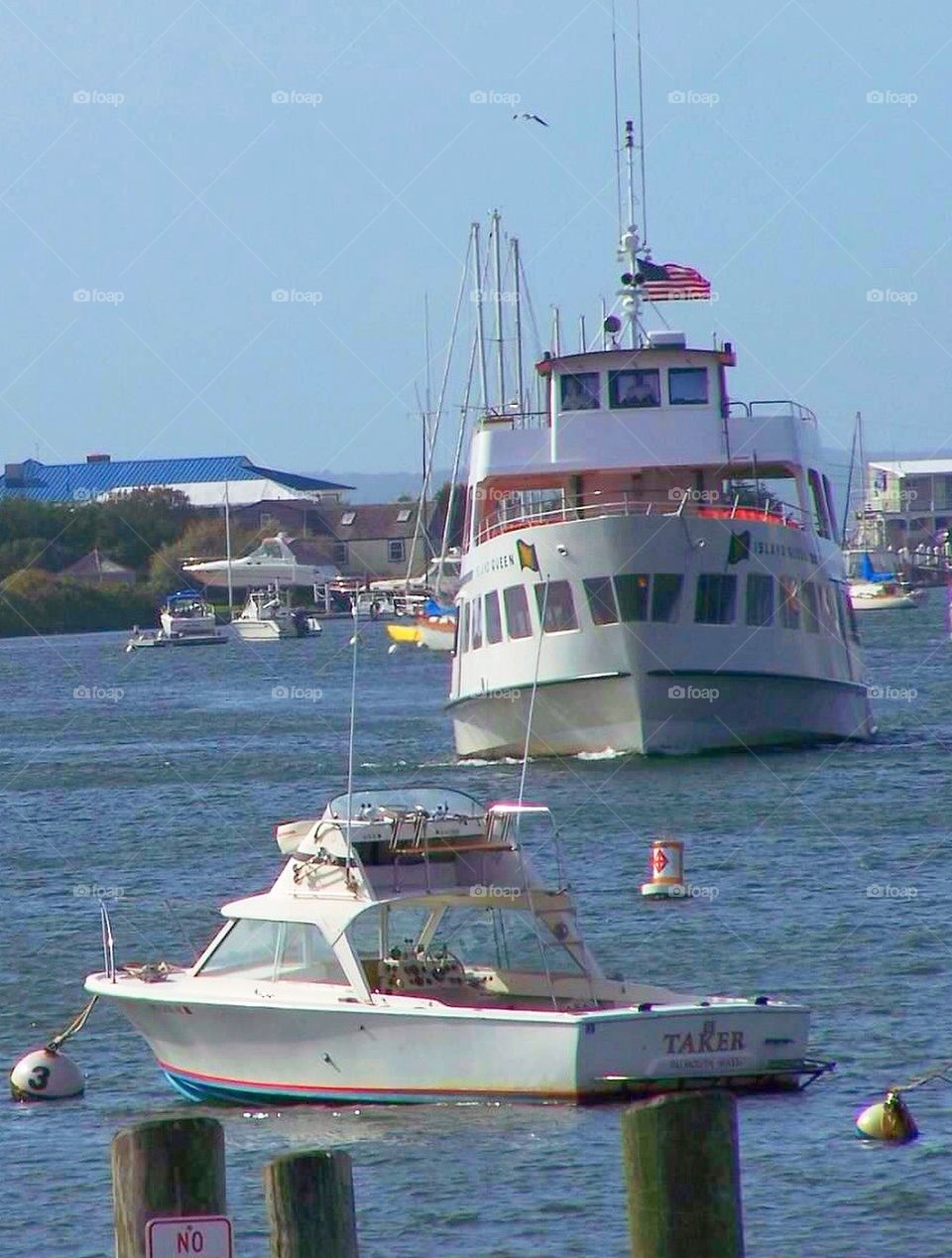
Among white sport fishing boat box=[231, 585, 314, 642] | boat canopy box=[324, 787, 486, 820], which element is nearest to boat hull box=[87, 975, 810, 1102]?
boat canopy box=[324, 787, 486, 820]

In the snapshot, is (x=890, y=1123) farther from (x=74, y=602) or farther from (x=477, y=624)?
(x=74, y=602)

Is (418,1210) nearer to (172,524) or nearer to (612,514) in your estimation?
(612,514)

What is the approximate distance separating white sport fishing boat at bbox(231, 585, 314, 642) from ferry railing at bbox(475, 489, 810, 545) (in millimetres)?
92092

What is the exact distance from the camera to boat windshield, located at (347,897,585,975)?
682 inches

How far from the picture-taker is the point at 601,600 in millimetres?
38562

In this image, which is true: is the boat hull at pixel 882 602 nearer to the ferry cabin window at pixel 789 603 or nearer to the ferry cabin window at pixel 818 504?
the ferry cabin window at pixel 818 504

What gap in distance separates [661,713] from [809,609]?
12.0 ft

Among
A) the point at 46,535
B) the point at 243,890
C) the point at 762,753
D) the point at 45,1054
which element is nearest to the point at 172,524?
the point at 46,535

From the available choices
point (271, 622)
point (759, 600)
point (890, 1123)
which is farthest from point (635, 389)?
point (271, 622)

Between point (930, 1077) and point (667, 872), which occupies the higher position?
point (667, 872)

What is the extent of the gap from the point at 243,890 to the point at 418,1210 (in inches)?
564

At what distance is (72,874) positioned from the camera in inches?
1238

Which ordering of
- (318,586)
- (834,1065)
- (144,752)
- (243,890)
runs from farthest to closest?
1. (318,586)
2. (144,752)
3. (243,890)
4. (834,1065)

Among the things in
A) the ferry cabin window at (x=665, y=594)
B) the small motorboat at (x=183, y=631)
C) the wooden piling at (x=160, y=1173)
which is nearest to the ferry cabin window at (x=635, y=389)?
the ferry cabin window at (x=665, y=594)
